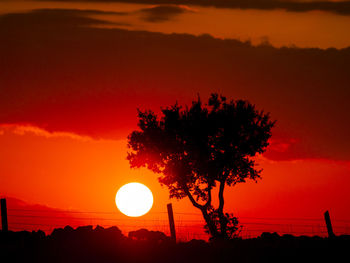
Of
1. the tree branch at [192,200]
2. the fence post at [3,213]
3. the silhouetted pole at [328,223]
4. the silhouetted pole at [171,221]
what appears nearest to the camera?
the fence post at [3,213]

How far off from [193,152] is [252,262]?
62.3 feet

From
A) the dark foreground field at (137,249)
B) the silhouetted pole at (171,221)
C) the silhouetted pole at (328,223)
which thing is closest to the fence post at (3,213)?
the dark foreground field at (137,249)

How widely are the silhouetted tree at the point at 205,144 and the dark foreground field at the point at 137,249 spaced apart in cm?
1382

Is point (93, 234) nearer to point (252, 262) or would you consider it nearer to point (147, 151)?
point (252, 262)

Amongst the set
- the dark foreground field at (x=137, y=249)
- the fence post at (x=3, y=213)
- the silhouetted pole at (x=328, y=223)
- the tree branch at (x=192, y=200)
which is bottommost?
the dark foreground field at (x=137, y=249)

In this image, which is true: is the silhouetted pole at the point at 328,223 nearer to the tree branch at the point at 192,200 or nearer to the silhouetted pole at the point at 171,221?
the tree branch at the point at 192,200

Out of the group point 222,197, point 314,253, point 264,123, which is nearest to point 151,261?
point 314,253

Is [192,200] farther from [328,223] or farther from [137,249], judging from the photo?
[137,249]

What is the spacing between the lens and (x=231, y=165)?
48219 millimetres

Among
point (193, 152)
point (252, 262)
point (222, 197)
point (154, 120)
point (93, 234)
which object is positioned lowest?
point (252, 262)

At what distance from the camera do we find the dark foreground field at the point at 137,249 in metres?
27.6

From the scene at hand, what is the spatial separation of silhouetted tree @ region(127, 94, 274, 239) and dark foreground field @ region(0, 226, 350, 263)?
45.3ft

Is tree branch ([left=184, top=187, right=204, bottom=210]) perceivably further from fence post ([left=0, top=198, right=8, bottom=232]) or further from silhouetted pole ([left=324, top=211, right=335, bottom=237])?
fence post ([left=0, top=198, right=8, bottom=232])

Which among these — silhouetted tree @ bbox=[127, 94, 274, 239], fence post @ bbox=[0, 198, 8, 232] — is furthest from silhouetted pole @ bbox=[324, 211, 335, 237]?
fence post @ bbox=[0, 198, 8, 232]
